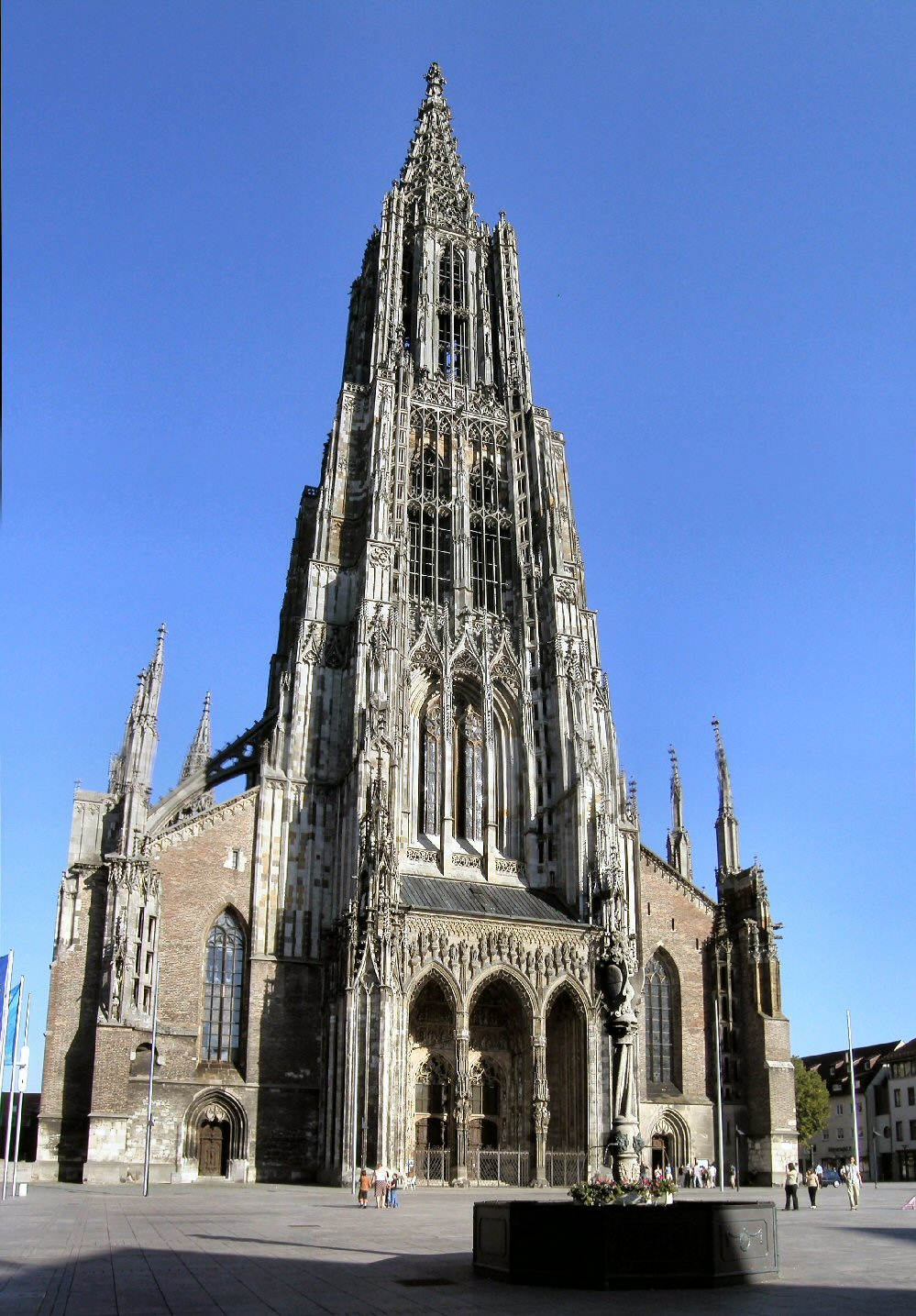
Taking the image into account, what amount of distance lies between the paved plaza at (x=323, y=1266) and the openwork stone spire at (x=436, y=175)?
2164 inches

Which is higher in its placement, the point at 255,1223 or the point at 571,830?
the point at 571,830

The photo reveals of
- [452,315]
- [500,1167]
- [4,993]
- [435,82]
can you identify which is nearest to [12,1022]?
[4,993]

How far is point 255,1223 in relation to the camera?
24.1 meters

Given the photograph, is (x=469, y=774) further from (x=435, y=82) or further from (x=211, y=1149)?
(x=435, y=82)

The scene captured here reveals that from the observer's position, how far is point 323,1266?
54.9 feet

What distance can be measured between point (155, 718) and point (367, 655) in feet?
31.3

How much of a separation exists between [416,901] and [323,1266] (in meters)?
27.0

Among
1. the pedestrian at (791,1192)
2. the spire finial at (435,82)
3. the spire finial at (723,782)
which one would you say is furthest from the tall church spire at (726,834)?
the spire finial at (435,82)

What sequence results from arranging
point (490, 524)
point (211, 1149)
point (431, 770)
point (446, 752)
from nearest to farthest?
point (211, 1149) → point (446, 752) → point (431, 770) → point (490, 524)

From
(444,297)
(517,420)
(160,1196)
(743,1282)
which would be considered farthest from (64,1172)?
(444,297)

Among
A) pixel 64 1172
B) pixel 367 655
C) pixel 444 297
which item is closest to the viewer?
pixel 64 1172

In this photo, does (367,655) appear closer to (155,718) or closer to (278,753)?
(278,753)

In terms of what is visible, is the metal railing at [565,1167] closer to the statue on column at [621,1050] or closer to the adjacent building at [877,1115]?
the statue on column at [621,1050]

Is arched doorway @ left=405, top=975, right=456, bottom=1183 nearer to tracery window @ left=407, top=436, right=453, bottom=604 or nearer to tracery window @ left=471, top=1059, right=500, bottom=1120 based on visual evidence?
tracery window @ left=471, top=1059, right=500, bottom=1120
